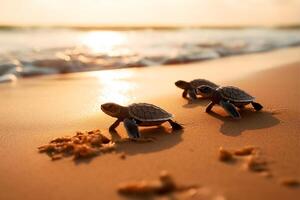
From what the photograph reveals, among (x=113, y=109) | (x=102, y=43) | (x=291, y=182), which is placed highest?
(x=102, y=43)

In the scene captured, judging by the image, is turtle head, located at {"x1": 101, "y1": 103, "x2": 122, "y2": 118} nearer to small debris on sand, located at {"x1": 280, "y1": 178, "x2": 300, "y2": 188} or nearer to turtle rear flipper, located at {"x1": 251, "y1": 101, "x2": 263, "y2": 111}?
turtle rear flipper, located at {"x1": 251, "y1": 101, "x2": 263, "y2": 111}

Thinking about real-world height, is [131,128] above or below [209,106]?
below

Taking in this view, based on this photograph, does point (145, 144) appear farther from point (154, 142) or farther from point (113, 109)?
point (113, 109)

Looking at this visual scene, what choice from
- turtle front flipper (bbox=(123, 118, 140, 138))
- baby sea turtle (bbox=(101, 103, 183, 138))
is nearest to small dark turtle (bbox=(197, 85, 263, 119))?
baby sea turtle (bbox=(101, 103, 183, 138))

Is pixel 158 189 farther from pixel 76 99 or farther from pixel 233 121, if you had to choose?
pixel 76 99

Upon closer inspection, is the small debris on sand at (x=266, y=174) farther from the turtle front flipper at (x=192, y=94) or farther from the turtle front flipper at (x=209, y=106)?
the turtle front flipper at (x=192, y=94)

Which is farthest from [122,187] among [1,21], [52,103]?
[1,21]

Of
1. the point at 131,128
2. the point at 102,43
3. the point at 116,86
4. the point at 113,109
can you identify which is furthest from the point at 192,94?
the point at 102,43
